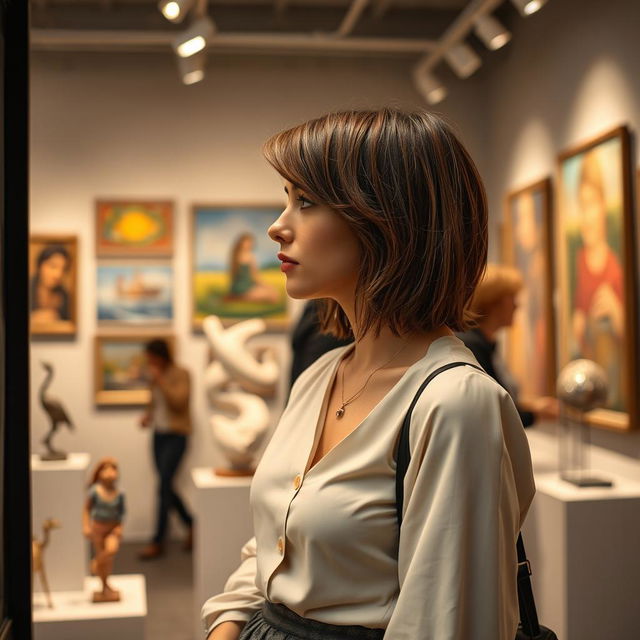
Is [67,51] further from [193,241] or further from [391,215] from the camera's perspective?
[391,215]

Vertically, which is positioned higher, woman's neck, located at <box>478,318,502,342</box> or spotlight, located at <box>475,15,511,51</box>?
spotlight, located at <box>475,15,511,51</box>

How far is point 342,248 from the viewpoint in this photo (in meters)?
1.49

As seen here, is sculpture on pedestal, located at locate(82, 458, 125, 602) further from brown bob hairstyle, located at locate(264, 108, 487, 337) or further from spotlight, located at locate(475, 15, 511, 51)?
spotlight, located at locate(475, 15, 511, 51)

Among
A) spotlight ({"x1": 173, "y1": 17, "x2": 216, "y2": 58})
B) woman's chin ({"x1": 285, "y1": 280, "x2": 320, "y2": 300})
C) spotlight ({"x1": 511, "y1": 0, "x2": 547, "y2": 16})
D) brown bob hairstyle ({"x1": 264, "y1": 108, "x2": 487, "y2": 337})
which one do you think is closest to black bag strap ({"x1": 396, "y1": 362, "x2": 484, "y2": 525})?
brown bob hairstyle ({"x1": 264, "y1": 108, "x2": 487, "y2": 337})

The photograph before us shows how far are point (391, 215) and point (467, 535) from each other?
1.62 ft

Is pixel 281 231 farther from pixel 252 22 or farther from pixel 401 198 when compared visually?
pixel 252 22

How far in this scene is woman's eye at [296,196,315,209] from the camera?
1497mm

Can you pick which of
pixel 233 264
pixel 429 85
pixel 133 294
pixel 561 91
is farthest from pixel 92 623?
pixel 429 85

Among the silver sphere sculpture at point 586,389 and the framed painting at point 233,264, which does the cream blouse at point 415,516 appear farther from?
the framed painting at point 233,264

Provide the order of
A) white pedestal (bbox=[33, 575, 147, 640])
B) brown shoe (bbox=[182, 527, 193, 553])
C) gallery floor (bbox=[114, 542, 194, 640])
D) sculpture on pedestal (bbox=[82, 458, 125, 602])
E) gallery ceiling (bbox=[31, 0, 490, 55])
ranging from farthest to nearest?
brown shoe (bbox=[182, 527, 193, 553])
gallery ceiling (bbox=[31, 0, 490, 55])
gallery floor (bbox=[114, 542, 194, 640])
sculpture on pedestal (bbox=[82, 458, 125, 602])
white pedestal (bbox=[33, 575, 147, 640])

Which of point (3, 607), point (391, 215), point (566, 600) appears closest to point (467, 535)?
point (391, 215)

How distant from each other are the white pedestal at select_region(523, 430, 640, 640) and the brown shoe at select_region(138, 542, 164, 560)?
11.9 ft

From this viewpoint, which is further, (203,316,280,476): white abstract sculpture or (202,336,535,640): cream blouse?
(203,316,280,476): white abstract sculpture

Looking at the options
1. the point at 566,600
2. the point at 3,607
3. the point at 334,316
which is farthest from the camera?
the point at 566,600
